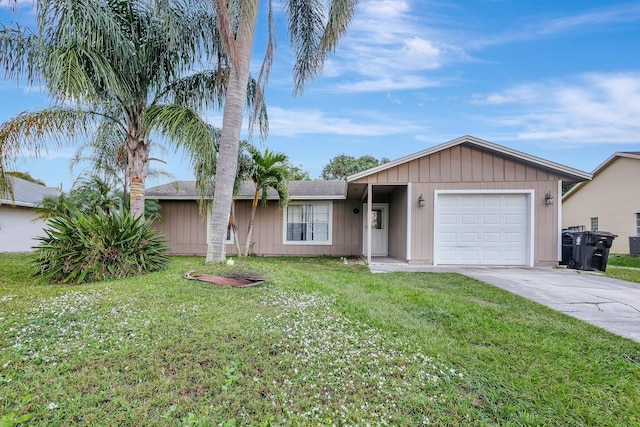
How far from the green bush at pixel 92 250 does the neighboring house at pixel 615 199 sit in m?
18.7

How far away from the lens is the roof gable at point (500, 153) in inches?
333

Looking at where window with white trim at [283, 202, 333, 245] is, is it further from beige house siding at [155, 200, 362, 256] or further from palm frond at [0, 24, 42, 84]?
palm frond at [0, 24, 42, 84]

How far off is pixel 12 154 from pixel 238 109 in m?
4.14

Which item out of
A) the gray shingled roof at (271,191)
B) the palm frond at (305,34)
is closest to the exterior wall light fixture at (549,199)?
the gray shingled roof at (271,191)

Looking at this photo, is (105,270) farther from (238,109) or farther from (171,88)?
(171,88)

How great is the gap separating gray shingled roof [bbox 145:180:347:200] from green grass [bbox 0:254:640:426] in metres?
7.92

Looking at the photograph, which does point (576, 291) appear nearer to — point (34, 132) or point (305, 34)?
point (305, 34)

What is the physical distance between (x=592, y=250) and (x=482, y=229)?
2582 millimetres

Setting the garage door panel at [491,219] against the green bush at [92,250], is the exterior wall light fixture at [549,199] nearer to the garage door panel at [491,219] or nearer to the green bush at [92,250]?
the garage door panel at [491,219]

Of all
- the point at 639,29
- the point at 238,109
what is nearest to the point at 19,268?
the point at 238,109

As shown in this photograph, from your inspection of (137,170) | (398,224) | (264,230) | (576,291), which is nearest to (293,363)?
(576,291)

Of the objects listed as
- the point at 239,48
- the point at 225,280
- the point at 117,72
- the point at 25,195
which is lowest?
the point at 225,280

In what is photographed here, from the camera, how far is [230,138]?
19.3ft

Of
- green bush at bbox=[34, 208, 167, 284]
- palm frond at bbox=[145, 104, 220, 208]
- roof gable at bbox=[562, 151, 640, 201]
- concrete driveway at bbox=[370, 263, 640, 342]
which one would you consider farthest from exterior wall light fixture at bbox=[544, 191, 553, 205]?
green bush at bbox=[34, 208, 167, 284]
